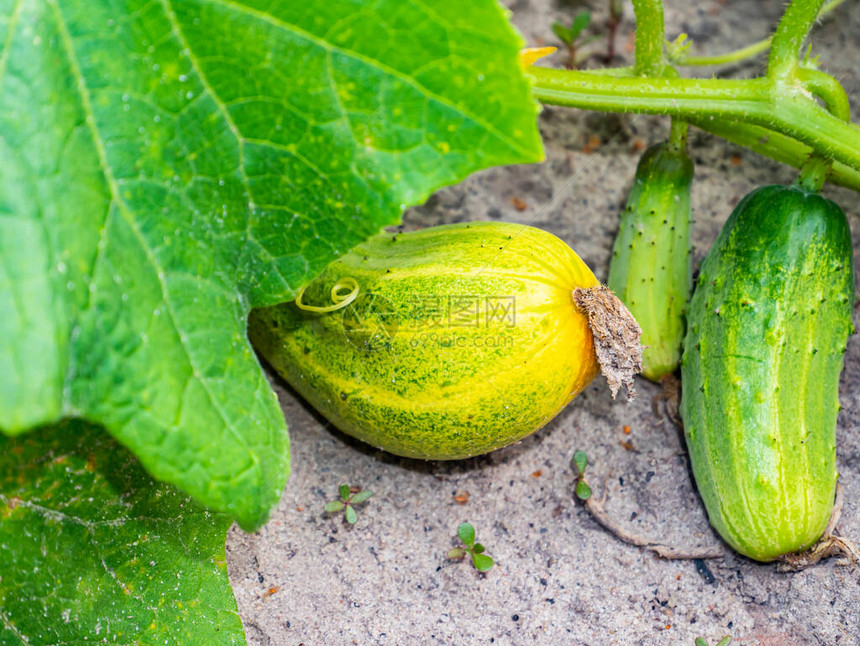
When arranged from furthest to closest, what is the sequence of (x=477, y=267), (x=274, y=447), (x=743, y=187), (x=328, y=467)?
(x=743, y=187) < (x=328, y=467) < (x=477, y=267) < (x=274, y=447)

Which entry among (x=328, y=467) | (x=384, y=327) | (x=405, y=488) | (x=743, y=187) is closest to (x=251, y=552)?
(x=328, y=467)

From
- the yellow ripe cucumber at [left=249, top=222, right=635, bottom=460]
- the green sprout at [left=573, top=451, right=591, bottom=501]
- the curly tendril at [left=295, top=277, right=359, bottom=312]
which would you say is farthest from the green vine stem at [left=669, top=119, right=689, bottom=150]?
the curly tendril at [left=295, top=277, right=359, bottom=312]

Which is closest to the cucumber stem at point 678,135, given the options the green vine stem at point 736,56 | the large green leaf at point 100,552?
the green vine stem at point 736,56

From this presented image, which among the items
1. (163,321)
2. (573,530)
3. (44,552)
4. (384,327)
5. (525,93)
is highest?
(525,93)

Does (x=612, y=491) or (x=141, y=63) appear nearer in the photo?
(x=141, y=63)

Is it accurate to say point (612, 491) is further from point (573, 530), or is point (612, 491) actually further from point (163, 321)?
point (163, 321)

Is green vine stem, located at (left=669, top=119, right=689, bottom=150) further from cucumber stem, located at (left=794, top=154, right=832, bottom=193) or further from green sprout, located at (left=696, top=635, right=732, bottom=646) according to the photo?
green sprout, located at (left=696, top=635, right=732, bottom=646)

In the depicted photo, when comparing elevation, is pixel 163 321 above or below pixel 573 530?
above

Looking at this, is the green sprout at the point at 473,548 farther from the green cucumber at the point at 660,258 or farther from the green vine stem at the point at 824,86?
the green vine stem at the point at 824,86
